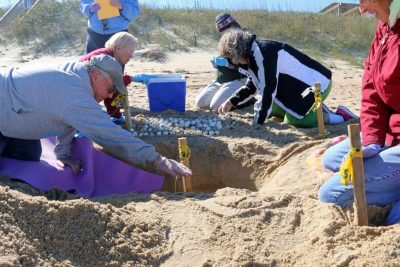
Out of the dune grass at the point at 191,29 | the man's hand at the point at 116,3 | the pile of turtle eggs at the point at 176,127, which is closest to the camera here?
the pile of turtle eggs at the point at 176,127

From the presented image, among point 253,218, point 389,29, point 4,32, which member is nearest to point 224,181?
point 253,218

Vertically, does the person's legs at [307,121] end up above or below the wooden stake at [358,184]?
below

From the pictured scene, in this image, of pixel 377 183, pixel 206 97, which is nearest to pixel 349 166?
pixel 377 183

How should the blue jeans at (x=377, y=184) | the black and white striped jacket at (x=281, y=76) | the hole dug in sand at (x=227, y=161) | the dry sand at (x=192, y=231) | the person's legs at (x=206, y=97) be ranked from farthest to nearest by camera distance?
1. the person's legs at (x=206, y=97)
2. the black and white striped jacket at (x=281, y=76)
3. the hole dug in sand at (x=227, y=161)
4. the blue jeans at (x=377, y=184)
5. the dry sand at (x=192, y=231)

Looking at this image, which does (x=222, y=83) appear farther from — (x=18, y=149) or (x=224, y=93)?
(x=18, y=149)

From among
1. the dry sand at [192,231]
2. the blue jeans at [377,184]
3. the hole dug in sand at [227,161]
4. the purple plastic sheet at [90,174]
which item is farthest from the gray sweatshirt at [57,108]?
the blue jeans at [377,184]

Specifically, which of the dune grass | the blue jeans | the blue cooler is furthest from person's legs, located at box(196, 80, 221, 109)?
the dune grass

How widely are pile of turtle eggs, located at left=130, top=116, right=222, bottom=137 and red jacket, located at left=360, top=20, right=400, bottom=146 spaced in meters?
1.77

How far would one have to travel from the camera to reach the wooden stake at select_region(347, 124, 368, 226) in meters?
2.67

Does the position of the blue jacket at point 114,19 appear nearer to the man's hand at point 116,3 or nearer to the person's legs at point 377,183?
the man's hand at point 116,3

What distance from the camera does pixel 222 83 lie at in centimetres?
606

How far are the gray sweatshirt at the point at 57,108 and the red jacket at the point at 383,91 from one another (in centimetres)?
128

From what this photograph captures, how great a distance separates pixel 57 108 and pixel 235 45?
1695 millimetres

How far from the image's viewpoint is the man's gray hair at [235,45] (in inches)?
177
